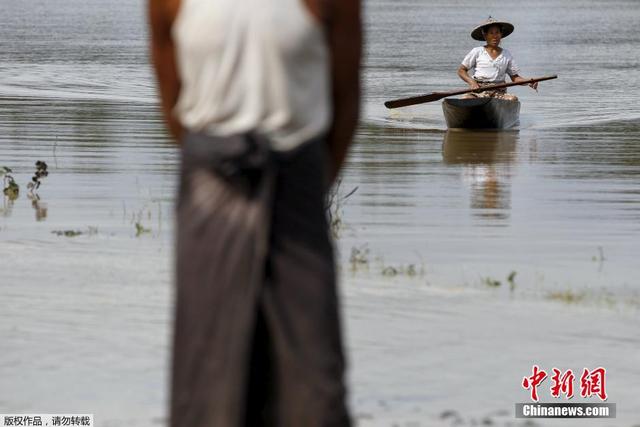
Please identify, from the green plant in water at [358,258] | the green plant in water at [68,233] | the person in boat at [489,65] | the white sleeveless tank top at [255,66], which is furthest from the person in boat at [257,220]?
the person in boat at [489,65]

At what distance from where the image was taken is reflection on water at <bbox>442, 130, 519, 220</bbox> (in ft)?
41.4

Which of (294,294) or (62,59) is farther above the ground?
(62,59)

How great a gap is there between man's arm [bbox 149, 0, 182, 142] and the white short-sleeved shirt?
49.9 ft

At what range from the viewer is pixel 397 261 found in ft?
31.6

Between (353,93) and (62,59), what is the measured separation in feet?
109

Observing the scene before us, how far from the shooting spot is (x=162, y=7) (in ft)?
14.0

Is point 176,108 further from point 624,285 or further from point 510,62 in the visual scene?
point 510,62

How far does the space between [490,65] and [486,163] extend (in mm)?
3113

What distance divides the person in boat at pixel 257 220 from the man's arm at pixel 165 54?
0.05 ft

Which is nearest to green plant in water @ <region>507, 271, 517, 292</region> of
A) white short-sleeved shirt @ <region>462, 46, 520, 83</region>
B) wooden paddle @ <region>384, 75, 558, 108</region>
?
wooden paddle @ <region>384, 75, 558, 108</region>

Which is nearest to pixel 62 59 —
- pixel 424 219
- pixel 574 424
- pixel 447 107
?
pixel 447 107

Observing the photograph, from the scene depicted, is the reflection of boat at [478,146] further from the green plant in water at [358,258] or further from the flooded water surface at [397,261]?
the green plant in water at [358,258]

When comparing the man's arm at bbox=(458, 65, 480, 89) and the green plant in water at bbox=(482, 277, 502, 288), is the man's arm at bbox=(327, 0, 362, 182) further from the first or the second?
the man's arm at bbox=(458, 65, 480, 89)

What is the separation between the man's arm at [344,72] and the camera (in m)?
4.22
